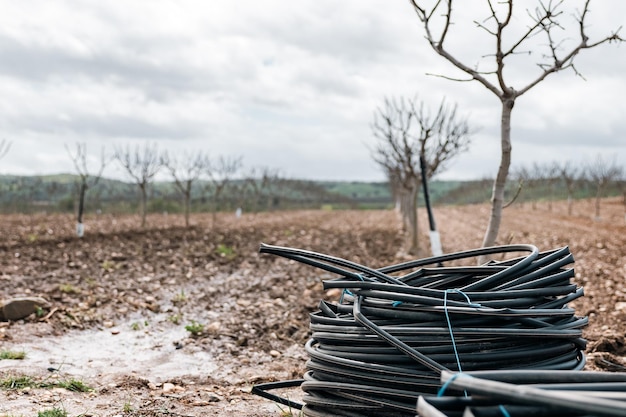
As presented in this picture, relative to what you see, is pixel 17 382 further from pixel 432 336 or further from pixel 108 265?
pixel 108 265

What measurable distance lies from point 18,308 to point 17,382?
9.16 feet

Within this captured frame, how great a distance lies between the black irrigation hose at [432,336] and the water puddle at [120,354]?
9.80 ft

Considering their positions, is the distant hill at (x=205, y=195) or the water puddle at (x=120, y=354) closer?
the water puddle at (x=120, y=354)

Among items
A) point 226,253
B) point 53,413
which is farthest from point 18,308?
point 226,253

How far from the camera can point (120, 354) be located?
21.4ft

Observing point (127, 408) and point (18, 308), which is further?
point (18, 308)

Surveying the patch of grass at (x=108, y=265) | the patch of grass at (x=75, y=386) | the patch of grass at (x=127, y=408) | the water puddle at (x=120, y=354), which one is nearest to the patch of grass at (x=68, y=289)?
the water puddle at (x=120, y=354)

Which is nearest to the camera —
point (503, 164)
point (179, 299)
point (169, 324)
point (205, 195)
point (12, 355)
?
point (12, 355)

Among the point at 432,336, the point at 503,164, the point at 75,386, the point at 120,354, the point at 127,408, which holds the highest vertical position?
the point at 503,164

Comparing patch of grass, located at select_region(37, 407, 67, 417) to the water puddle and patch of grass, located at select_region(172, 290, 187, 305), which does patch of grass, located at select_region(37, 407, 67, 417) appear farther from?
patch of grass, located at select_region(172, 290, 187, 305)

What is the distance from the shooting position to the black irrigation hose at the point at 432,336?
2727 mm

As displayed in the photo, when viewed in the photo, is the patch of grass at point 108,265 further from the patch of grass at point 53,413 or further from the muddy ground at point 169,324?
the patch of grass at point 53,413

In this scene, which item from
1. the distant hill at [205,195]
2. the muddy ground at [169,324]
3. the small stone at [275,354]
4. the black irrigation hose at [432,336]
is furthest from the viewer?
the distant hill at [205,195]

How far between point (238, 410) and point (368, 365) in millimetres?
1640
